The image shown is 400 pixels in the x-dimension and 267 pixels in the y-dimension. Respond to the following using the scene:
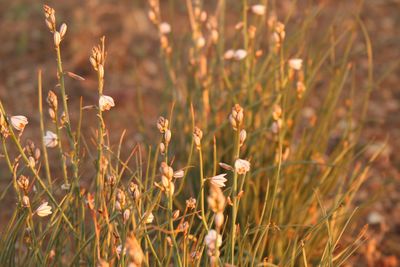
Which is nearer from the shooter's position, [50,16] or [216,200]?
[216,200]

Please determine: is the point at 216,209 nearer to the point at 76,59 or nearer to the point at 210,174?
the point at 210,174

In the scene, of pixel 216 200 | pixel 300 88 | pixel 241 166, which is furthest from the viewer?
pixel 300 88

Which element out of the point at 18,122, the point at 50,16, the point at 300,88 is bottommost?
the point at 300,88

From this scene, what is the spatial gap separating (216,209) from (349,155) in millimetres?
1343

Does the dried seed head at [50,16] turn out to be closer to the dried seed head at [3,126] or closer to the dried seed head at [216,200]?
the dried seed head at [3,126]

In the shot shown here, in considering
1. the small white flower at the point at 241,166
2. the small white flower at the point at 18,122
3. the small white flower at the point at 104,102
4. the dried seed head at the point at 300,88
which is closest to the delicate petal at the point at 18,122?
the small white flower at the point at 18,122

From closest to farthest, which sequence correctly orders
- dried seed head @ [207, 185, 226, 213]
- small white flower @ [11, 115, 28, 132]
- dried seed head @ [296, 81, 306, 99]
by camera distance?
dried seed head @ [207, 185, 226, 213]
small white flower @ [11, 115, 28, 132]
dried seed head @ [296, 81, 306, 99]

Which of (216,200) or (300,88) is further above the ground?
(216,200)

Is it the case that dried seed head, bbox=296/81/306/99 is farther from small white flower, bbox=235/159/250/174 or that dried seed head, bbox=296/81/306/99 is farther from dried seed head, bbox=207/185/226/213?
dried seed head, bbox=207/185/226/213

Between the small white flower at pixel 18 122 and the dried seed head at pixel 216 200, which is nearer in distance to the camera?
the dried seed head at pixel 216 200

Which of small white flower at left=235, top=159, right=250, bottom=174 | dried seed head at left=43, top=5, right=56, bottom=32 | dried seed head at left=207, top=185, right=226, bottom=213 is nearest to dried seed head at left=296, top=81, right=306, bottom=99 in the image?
small white flower at left=235, top=159, right=250, bottom=174

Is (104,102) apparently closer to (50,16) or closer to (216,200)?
(50,16)

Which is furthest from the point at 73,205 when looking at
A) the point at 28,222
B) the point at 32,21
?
the point at 32,21

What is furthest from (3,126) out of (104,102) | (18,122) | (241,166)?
(241,166)
